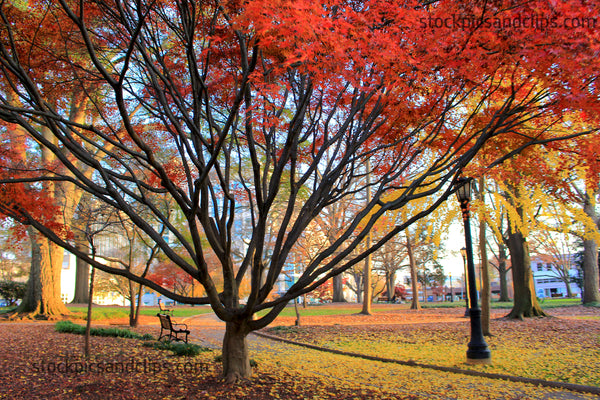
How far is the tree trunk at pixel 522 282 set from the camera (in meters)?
14.6

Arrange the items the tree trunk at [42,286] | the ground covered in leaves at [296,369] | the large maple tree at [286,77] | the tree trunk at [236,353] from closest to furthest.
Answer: the large maple tree at [286,77]
the ground covered in leaves at [296,369]
the tree trunk at [236,353]
the tree trunk at [42,286]

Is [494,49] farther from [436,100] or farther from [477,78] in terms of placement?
[436,100]

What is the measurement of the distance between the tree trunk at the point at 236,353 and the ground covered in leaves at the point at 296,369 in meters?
0.19

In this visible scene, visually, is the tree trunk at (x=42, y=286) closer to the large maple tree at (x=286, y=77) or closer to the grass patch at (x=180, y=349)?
the grass patch at (x=180, y=349)

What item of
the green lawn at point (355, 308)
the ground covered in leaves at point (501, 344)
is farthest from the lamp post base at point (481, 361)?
the green lawn at point (355, 308)

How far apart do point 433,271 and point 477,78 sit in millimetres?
51755

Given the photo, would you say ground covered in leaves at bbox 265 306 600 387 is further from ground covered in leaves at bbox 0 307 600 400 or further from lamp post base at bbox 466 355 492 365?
lamp post base at bbox 466 355 492 365

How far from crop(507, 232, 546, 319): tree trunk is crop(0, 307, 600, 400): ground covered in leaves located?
2.88 meters

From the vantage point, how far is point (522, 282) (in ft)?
48.5

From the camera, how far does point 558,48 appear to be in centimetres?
449

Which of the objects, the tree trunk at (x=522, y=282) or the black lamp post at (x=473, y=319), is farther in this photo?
the tree trunk at (x=522, y=282)

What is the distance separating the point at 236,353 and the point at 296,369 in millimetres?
1907

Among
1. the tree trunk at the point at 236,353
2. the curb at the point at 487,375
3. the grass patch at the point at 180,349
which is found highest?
the tree trunk at the point at 236,353

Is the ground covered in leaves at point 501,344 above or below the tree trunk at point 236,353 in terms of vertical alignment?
below
